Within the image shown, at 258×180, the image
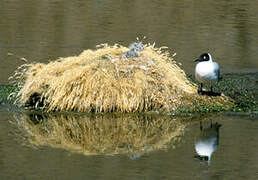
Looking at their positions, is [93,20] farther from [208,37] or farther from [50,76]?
[50,76]

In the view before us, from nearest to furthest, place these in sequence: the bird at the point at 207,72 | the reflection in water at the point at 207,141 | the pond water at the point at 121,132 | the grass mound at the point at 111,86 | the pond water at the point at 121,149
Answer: the pond water at the point at 121,149
the pond water at the point at 121,132
the reflection in water at the point at 207,141
the grass mound at the point at 111,86
the bird at the point at 207,72

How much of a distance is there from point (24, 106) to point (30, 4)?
45.0 ft

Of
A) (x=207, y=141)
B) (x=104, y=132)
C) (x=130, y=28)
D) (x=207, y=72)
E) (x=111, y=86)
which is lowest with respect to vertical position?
(x=207, y=141)

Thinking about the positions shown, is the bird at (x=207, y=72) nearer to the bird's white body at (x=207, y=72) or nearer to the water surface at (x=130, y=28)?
the bird's white body at (x=207, y=72)

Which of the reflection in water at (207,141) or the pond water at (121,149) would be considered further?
the reflection in water at (207,141)

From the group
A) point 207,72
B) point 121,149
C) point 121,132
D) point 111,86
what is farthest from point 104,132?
point 207,72

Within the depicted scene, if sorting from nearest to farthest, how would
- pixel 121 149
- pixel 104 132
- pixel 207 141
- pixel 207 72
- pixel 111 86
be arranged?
pixel 121 149, pixel 207 141, pixel 104 132, pixel 111 86, pixel 207 72

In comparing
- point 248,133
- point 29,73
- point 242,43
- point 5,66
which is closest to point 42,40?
point 5,66

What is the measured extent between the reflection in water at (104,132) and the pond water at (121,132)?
2 cm

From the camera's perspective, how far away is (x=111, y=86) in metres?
15.9

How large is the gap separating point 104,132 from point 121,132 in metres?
0.28

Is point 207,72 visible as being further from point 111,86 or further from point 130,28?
point 130,28

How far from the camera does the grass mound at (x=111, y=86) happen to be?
51.7 ft

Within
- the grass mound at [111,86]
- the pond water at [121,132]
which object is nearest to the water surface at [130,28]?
the pond water at [121,132]
